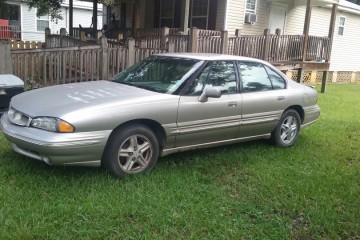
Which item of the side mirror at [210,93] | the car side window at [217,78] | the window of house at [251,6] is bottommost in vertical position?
the side mirror at [210,93]

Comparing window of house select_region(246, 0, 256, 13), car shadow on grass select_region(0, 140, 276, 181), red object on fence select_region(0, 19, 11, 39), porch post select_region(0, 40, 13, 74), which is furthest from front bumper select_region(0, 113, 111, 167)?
red object on fence select_region(0, 19, 11, 39)

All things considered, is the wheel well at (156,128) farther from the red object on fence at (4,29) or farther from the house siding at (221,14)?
the red object on fence at (4,29)

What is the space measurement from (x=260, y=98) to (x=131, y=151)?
2274mm

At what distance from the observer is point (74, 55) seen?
924cm

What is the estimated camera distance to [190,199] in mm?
4238

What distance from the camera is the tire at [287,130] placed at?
252 inches

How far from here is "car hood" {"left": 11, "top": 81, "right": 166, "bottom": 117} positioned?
4.34 m

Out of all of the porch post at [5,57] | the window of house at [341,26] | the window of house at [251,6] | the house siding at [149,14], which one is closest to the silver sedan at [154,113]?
the porch post at [5,57]

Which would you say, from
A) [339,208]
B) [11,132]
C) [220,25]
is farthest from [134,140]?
[220,25]

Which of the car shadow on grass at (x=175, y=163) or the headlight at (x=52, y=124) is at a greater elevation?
the headlight at (x=52, y=124)

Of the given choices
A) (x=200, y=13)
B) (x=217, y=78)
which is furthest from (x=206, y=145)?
(x=200, y=13)

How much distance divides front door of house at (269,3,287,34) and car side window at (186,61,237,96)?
1313 centimetres

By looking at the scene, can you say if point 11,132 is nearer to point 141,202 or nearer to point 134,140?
point 134,140

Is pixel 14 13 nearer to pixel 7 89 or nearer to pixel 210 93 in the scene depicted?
pixel 7 89
